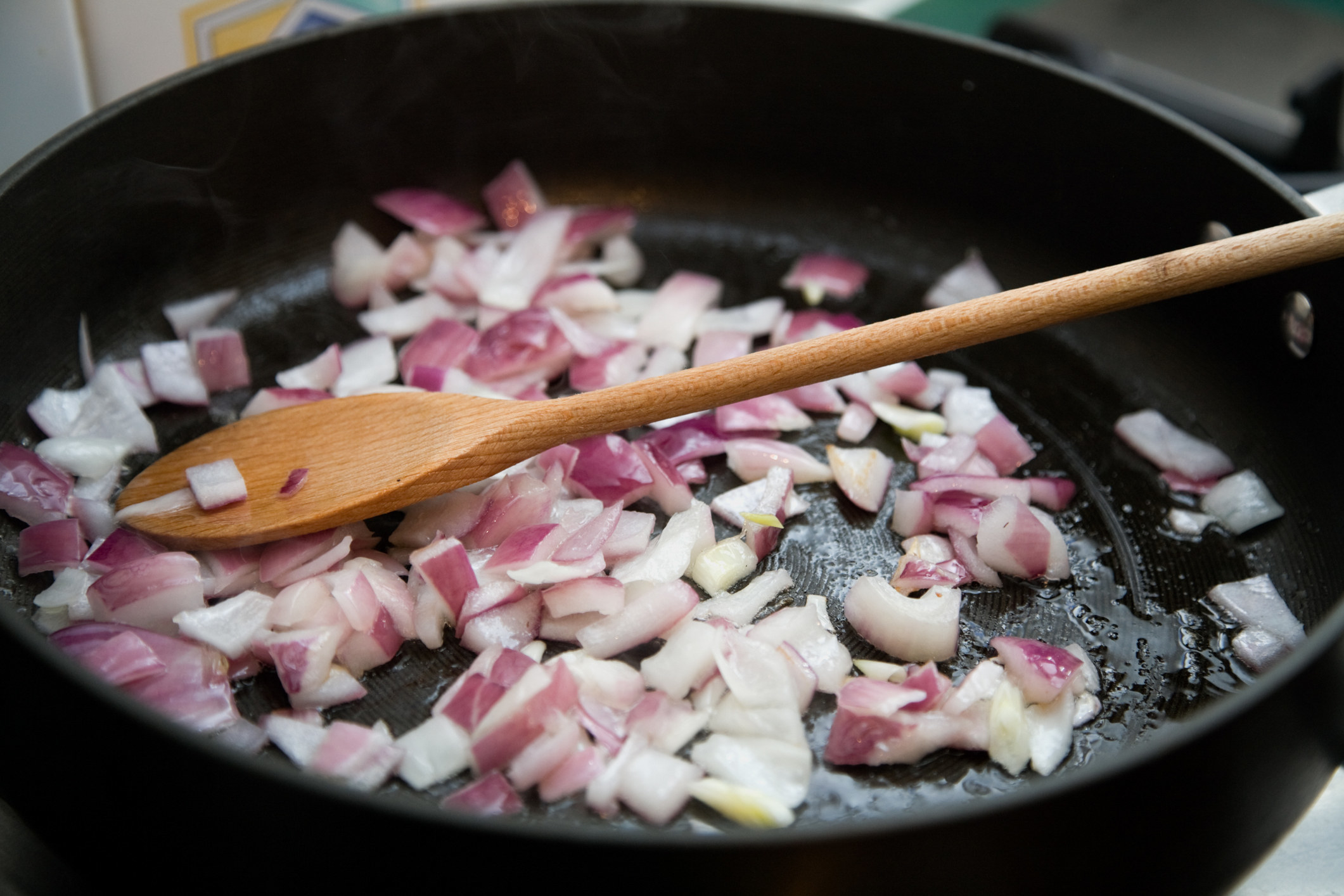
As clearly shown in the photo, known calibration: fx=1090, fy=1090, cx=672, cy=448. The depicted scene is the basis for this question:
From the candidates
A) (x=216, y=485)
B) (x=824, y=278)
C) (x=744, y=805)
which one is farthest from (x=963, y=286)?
(x=216, y=485)

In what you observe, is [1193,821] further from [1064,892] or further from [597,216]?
[597,216]

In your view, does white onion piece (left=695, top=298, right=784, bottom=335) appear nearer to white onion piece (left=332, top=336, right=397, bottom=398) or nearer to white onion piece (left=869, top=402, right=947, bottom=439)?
white onion piece (left=869, top=402, right=947, bottom=439)

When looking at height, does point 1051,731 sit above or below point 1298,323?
below

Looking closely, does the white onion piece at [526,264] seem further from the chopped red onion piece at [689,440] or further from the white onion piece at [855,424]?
the white onion piece at [855,424]

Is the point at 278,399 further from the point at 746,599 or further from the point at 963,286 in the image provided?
the point at 963,286

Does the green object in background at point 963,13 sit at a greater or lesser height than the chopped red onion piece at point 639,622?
greater

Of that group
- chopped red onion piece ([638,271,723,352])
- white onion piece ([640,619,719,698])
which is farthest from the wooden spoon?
chopped red onion piece ([638,271,723,352])

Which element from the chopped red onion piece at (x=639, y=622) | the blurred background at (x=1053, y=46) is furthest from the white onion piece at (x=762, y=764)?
the blurred background at (x=1053, y=46)

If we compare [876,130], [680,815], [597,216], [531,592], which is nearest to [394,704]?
[531,592]
